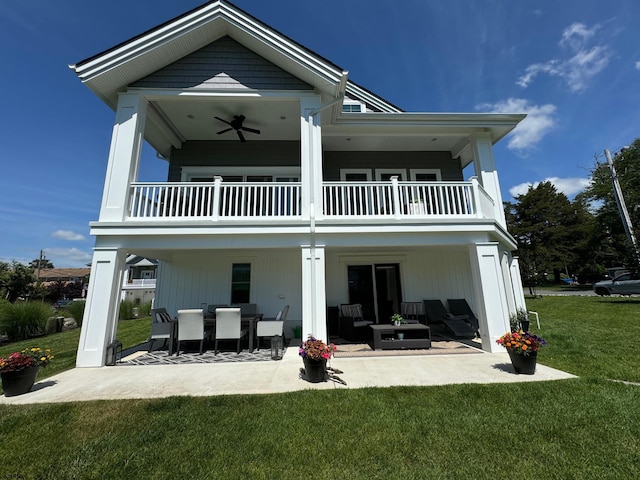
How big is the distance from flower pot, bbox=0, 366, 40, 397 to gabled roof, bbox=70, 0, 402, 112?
244 inches

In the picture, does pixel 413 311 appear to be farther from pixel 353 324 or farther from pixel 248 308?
pixel 248 308

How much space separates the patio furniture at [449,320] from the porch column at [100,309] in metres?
8.52

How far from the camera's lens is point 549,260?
29672mm

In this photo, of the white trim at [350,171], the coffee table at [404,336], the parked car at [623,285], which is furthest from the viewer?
the parked car at [623,285]

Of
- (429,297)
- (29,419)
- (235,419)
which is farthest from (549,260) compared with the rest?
(29,419)

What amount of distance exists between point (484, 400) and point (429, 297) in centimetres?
589

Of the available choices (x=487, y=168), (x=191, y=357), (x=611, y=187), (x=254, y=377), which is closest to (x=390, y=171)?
(x=487, y=168)

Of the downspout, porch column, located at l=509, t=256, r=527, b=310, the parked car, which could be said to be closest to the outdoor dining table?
the downspout

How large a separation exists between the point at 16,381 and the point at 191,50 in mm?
7818

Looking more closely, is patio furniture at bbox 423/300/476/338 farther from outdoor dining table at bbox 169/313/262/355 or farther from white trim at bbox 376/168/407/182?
outdoor dining table at bbox 169/313/262/355

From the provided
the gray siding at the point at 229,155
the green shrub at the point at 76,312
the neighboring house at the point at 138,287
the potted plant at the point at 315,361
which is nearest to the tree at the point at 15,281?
the neighboring house at the point at 138,287

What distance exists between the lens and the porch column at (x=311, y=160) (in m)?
6.37

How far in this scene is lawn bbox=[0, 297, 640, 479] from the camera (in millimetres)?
2275

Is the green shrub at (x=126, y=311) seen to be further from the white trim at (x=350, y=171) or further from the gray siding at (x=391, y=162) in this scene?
the white trim at (x=350, y=171)
